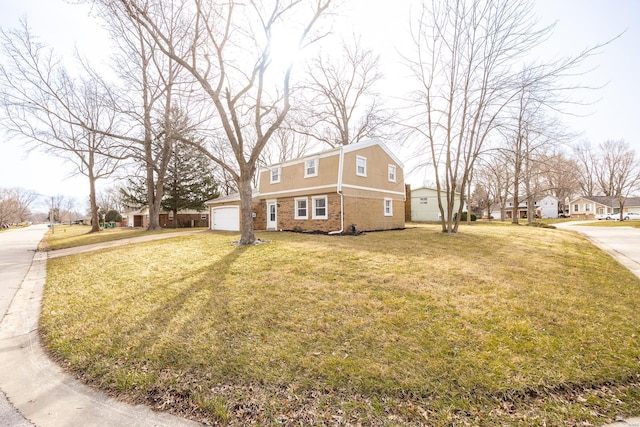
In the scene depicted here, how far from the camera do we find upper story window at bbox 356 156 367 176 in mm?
15195

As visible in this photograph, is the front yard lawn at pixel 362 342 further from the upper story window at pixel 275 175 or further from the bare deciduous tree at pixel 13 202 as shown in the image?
the bare deciduous tree at pixel 13 202

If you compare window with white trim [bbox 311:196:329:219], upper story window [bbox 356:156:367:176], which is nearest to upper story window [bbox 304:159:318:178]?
window with white trim [bbox 311:196:329:219]

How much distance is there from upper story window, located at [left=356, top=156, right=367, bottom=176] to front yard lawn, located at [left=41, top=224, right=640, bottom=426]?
370 inches

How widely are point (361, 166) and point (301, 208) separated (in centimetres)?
432

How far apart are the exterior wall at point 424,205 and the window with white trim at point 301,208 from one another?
18.1 metres

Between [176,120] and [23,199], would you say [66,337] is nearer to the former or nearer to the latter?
[176,120]

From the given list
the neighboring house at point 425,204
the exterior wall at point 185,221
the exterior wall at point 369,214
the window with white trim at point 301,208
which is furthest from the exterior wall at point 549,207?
the exterior wall at point 185,221

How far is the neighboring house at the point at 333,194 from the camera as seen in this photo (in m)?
14.3

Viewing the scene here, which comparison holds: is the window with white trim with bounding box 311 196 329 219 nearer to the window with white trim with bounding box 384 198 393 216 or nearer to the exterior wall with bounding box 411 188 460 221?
the window with white trim with bounding box 384 198 393 216

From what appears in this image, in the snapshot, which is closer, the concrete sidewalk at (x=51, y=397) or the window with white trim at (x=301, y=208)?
the concrete sidewalk at (x=51, y=397)

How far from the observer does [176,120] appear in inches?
401

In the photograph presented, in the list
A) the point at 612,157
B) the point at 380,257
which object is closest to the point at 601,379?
the point at 380,257

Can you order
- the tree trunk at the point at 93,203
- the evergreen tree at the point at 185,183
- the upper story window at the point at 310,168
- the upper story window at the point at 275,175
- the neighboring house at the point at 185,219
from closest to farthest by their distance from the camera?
the upper story window at the point at 310,168 < the upper story window at the point at 275,175 < the tree trunk at the point at 93,203 < the evergreen tree at the point at 185,183 < the neighboring house at the point at 185,219

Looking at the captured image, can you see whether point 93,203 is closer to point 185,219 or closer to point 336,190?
point 185,219
